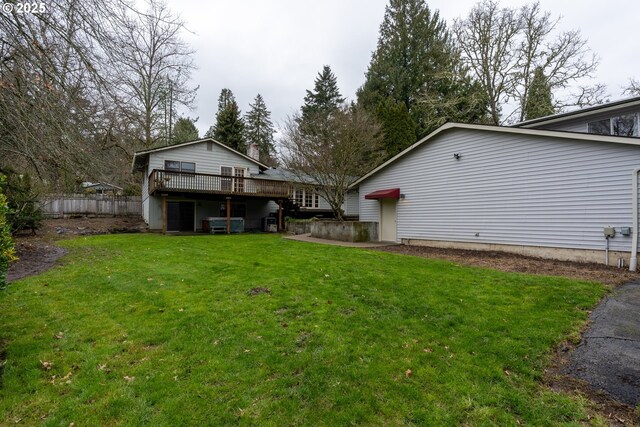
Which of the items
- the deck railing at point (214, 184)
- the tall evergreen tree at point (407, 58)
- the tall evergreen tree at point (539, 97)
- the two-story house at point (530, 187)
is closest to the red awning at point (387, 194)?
the two-story house at point (530, 187)

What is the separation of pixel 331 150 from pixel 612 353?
13.7m

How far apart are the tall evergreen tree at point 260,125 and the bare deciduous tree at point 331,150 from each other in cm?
2391

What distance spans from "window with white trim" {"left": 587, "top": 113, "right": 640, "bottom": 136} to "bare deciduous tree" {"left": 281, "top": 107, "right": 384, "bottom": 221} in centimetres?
934

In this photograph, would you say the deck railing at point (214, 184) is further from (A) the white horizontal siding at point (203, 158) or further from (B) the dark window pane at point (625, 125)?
(B) the dark window pane at point (625, 125)

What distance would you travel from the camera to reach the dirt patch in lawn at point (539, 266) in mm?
6617

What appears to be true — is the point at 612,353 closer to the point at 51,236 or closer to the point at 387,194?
the point at 387,194

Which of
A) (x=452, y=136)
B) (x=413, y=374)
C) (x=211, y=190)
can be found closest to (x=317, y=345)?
(x=413, y=374)

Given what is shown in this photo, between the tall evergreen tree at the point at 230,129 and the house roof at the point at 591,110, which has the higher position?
the tall evergreen tree at the point at 230,129

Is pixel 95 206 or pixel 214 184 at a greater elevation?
pixel 214 184

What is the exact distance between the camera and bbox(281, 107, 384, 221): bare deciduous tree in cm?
1592

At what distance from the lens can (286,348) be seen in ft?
11.1

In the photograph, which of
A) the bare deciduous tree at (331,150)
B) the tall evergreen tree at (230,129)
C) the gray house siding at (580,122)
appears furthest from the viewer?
the tall evergreen tree at (230,129)

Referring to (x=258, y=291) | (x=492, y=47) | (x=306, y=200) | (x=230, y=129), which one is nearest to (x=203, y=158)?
(x=306, y=200)

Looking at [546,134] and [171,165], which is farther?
[171,165]
